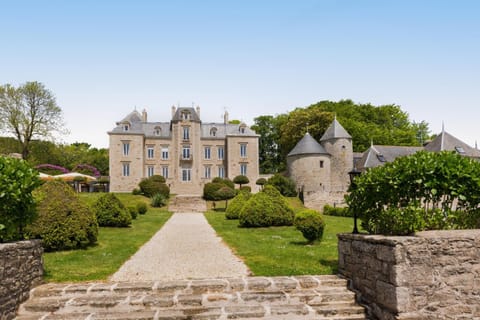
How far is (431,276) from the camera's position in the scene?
4.83 m

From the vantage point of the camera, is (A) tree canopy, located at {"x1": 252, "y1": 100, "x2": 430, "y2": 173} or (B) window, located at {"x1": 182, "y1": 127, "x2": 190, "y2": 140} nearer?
(B) window, located at {"x1": 182, "y1": 127, "x2": 190, "y2": 140}

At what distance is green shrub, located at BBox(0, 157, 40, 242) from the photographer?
17.6 ft

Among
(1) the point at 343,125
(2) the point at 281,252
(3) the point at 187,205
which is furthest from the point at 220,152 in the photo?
(2) the point at 281,252

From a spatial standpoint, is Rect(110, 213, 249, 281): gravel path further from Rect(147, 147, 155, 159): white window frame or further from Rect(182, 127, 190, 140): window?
Rect(147, 147, 155, 159): white window frame

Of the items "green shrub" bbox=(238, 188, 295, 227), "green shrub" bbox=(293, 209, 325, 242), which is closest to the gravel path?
"green shrub" bbox=(293, 209, 325, 242)

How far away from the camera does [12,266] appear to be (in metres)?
5.12

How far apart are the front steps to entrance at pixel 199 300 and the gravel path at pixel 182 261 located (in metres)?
1.18

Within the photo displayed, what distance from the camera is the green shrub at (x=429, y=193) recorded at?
561 cm

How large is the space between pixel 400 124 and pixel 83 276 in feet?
175

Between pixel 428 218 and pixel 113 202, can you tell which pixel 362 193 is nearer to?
pixel 428 218

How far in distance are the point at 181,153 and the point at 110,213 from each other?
26.1 meters

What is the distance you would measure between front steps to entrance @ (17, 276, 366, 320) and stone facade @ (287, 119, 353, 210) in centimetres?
2782

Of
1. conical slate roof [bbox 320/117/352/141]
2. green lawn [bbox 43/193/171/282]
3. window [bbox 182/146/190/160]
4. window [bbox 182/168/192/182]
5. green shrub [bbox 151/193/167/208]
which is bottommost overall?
green lawn [bbox 43/193/171/282]

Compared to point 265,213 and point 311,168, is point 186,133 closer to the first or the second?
point 311,168
